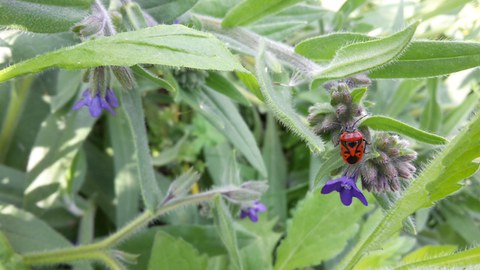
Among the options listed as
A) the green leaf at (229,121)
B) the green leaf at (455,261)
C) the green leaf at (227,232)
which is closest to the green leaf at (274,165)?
the green leaf at (229,121)

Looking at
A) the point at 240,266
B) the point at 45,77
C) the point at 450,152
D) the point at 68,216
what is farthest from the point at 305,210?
the point at 45,77

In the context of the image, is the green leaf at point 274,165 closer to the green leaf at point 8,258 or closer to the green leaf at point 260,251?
the green leaf at point 260,251

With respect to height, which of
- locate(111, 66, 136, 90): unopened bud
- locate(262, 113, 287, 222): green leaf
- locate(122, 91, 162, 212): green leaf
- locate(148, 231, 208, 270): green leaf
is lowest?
locate(262, 113, 287, 222): green leaf

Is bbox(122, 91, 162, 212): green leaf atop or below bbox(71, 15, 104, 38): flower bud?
below

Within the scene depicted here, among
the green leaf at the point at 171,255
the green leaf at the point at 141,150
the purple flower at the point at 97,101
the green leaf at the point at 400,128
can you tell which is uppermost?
the purple flower at the point at 97,101

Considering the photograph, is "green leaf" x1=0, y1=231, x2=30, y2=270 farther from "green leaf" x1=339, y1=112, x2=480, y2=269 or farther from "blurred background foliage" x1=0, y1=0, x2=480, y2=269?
"green leaf" x1=339, y1=112, x2=480, y2=269

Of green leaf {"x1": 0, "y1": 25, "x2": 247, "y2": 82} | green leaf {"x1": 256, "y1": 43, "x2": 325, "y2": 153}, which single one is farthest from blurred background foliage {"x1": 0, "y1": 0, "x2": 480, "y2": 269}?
green leaf {"x1": 0, "y1": 25, "x2": 247, "y2": 82}

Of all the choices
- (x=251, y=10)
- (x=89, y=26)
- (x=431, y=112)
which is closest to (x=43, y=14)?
(x=89, y=26)
